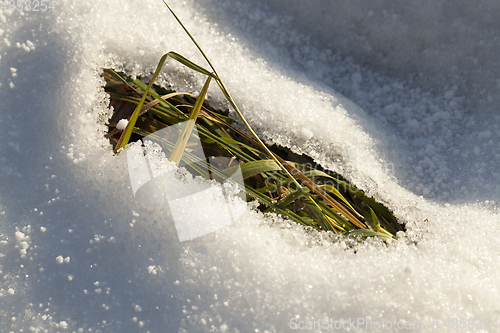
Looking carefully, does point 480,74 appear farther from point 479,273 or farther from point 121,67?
point 121,67

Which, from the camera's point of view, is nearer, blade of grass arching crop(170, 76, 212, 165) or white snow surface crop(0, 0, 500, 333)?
white snow surface crop(0, 0, 500, 333)

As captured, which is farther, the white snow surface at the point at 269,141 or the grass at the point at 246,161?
the grass at the point at 246,161

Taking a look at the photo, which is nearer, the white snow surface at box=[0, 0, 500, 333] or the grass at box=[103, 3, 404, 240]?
the white snow surface at box=[0, 0, 500, 333]

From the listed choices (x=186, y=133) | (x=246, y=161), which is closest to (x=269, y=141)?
(x=246, y=161)

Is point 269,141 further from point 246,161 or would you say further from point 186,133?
point 186,133
